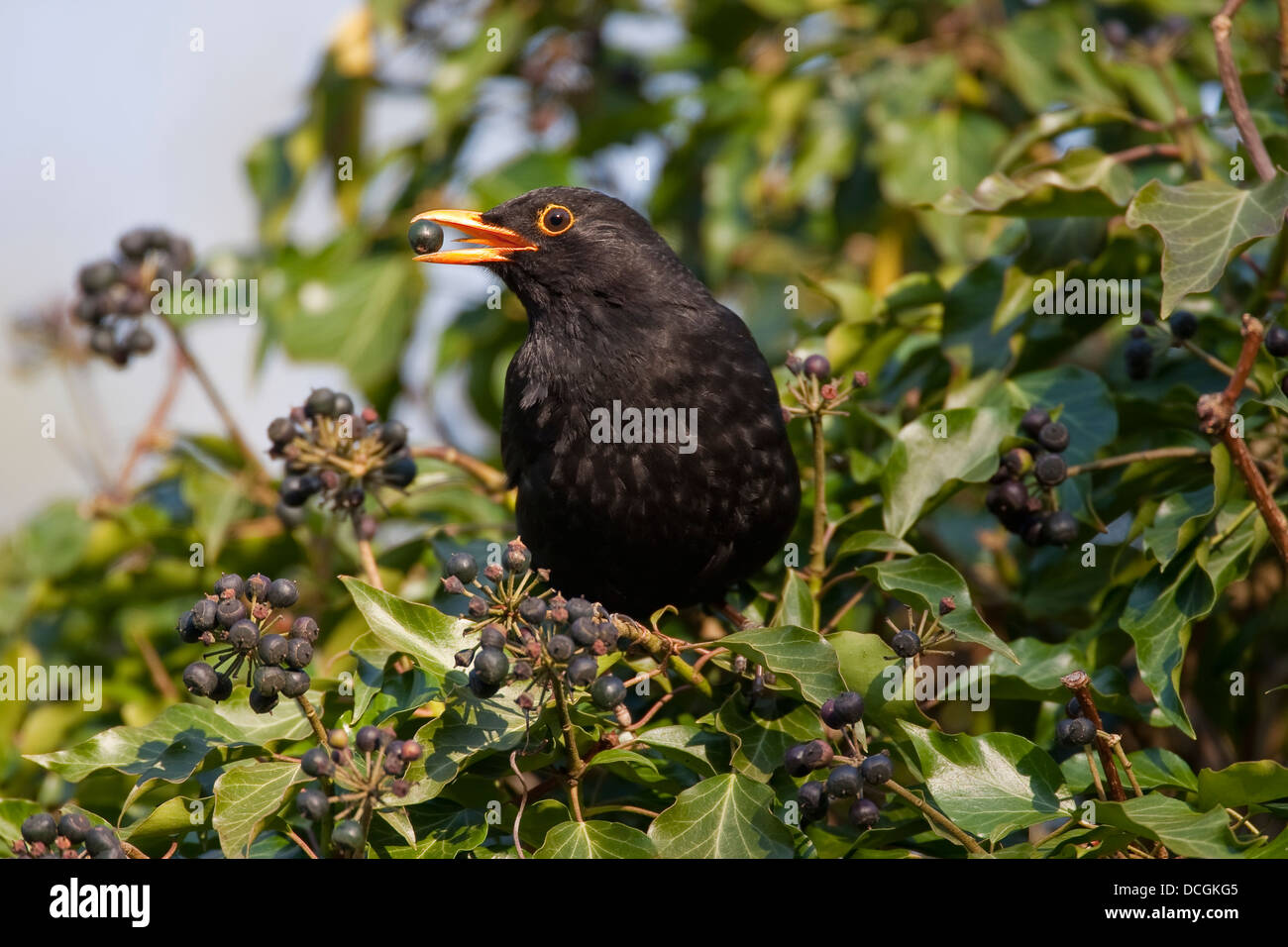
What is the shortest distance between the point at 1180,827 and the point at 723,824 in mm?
861

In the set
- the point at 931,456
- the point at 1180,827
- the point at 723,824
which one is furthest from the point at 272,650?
the point at 931,456

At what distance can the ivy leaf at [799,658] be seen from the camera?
2.77m

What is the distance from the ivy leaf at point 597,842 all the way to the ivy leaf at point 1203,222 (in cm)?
167

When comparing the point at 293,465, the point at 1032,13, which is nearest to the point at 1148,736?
the point at 293,465

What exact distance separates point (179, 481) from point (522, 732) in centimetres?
301

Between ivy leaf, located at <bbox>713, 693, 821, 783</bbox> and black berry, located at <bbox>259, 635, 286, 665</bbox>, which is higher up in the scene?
black berry, located at <bbox>259, 635, 286, 665</bbox>

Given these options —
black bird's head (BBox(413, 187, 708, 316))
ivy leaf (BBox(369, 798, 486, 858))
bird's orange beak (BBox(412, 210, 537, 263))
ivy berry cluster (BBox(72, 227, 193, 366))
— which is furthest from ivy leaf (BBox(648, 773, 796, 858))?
ivy berry cluster (BBox(72, 227, 193, 366))

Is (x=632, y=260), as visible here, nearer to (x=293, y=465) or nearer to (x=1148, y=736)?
(x=293, y=465)

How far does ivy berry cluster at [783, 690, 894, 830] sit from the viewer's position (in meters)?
2.60

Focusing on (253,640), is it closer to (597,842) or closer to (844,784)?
(597,842)

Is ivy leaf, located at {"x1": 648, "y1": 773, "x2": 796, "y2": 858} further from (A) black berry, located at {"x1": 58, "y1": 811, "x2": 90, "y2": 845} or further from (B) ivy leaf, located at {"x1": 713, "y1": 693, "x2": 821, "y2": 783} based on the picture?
(A) black berry, located at {"x1": 58, "y1": 811, "x2": 90, "y2": 845}

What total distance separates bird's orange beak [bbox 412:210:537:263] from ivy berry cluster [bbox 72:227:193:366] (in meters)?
0.99

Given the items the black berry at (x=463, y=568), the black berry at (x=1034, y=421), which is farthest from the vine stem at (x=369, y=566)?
the black berry at (x=1034, y=421)
